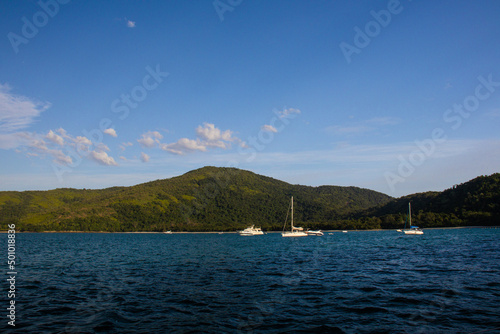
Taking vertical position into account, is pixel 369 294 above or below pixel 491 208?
below

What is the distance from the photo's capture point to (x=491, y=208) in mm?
180000

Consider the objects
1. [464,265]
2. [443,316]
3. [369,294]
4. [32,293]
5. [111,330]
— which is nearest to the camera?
[111,330]

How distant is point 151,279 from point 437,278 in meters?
29.4

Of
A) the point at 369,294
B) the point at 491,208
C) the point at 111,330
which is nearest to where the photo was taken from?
the point at 111,330

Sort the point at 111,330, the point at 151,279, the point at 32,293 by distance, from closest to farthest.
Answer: the point at 111,330 < the point at 32,293 < the point at 151,279

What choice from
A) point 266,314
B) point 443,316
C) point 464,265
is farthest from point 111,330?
point 464,265

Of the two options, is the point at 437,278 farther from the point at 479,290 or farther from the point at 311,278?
the point at 311,278

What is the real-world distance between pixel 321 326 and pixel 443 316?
309 inches

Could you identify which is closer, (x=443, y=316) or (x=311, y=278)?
(x=443, y=316)

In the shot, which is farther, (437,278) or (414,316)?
(437,278)

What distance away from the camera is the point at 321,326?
1672cm

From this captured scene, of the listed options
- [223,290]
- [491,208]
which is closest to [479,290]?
[223,290]

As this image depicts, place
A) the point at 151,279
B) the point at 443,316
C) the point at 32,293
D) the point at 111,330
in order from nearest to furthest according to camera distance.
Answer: the point at 111,330
the point at 443,316
the point at 32,293
the point at 151,279

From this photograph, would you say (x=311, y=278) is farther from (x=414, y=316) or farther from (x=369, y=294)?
(x=414, y=316)
